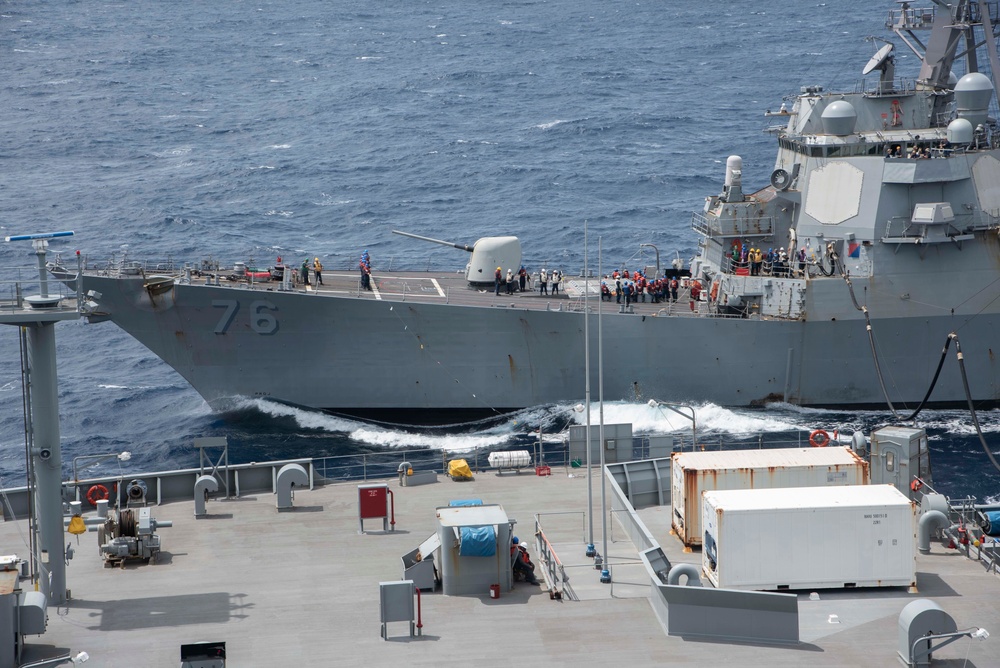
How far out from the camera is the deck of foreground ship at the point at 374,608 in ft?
52.2

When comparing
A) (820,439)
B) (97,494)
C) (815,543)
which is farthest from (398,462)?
(815,543)

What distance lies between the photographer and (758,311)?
118 feet

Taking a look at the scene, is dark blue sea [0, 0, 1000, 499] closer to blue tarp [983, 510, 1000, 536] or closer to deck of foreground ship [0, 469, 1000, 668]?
blue tarp [983, 510, 1000, 536]

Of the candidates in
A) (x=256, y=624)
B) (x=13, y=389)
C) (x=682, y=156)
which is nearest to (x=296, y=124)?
(x=682, y=156)

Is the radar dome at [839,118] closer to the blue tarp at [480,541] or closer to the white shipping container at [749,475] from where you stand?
the white shipping container at [749,475]

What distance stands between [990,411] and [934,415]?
161 cm

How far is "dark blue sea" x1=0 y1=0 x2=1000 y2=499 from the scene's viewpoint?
120ft

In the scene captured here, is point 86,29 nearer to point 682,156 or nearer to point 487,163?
point 487,163

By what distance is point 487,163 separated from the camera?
62688 mm

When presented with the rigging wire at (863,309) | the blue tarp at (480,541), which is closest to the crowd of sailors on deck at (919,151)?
the rigging wire at (863,309)

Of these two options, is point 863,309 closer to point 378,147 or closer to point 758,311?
point 758,311

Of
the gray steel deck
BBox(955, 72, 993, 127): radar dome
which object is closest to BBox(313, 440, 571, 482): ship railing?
the gray steel deck

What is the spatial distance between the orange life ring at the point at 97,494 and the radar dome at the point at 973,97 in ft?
81.2

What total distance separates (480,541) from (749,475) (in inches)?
186
